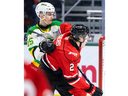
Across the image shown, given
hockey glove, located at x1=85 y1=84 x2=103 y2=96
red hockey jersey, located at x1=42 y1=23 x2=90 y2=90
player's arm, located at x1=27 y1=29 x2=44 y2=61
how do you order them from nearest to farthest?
red hockey jersey, located at x1=42 y1=23 x2=90 y2=90, hockey glove, located at x1=85 y1=84 x2=103 y2=96, player's arm, located at x1=27 y1=29 x2=44 y2=61

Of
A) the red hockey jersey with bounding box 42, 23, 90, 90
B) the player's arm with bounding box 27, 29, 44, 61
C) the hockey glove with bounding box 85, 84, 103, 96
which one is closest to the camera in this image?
the red hockey jersey with bounding box 42, 23, 90, 90

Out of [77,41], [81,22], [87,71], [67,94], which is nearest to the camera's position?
[77,41]

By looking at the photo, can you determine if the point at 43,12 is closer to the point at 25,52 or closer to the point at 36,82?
the point at 25,52

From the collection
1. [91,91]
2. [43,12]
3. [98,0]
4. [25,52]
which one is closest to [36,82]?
[25,52]

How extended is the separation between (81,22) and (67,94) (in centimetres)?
61

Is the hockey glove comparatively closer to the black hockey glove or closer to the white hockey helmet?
the black hockey glove

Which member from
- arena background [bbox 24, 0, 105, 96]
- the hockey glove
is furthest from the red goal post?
the hockey glove

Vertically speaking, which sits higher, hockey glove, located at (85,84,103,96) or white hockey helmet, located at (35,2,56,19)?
white hockey helmet, located at (35,2,56,19)

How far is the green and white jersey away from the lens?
1.68 meters

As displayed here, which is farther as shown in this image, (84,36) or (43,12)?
(43,12)

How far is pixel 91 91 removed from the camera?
1.55 meters

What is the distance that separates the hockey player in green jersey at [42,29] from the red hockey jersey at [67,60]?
168 mm

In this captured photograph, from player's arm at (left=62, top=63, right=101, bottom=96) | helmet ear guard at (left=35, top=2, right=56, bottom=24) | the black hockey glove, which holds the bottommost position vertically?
player's arm at (left=62, top=63, right=101, bottom=96)
